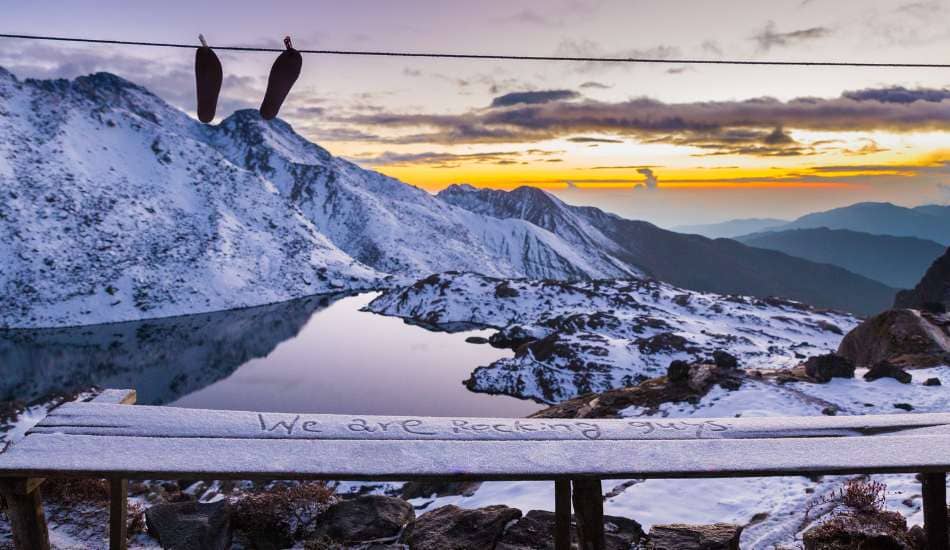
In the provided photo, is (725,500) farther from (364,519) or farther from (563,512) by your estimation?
(364,519)

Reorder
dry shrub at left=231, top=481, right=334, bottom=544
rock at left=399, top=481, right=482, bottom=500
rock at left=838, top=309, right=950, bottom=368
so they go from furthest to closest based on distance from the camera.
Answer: rock at left=838, top=309, right=950, bottom=368
rock at left=399, top=481, right=482, bottom=500
dry shrub at left=231, top=481, right=334, bottom=544

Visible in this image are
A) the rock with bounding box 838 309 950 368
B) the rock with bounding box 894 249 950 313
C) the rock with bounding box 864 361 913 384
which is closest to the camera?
the rock with bounding box 864 361 913 384

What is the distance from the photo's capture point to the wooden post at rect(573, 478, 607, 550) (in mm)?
5535

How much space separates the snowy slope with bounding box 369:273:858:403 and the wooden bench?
33020mm

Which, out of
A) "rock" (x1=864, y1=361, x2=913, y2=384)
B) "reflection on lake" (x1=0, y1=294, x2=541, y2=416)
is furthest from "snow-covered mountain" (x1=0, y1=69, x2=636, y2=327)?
"rock" (x1=864, y1=361, x2=913, y2=384)

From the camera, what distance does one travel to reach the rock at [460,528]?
709 centimetres

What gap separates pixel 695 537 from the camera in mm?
6648

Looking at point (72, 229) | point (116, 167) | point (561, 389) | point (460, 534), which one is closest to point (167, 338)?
point (72, 229)

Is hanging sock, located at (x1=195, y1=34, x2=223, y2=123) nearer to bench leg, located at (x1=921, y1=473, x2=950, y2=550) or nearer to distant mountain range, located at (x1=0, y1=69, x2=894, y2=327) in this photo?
bench leg, located at (x1=921, y1=473, x2=950, y2=550)

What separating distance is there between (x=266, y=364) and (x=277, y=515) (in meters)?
46.6

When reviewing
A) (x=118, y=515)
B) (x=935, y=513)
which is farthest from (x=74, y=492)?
(x=935, y=513)

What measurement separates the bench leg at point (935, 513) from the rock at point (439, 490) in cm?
767

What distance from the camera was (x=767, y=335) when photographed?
57031 millimetres

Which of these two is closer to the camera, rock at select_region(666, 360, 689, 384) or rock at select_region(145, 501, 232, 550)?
rock at select_region(145, 501, 232, 550)
